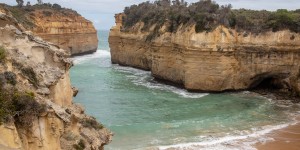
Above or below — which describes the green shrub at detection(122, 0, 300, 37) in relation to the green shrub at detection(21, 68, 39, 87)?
above

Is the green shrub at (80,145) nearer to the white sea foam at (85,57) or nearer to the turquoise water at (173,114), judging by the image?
the turquoise water at (173,114)

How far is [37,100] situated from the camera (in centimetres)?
766

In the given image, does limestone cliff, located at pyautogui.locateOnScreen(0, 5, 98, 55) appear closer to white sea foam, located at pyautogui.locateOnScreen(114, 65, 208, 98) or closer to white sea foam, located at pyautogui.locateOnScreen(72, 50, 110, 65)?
white sea foam, located at pyautogui.locateOnScreen(72, 50, 110, 65)

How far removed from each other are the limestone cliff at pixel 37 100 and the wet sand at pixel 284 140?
986cm

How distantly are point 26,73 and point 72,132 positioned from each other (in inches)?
73.5

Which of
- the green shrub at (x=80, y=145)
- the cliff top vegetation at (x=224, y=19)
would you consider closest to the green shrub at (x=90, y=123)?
the green shrub at (x=80, y=145)

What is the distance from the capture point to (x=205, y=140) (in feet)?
60.2

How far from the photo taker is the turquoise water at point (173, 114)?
61.1 feet

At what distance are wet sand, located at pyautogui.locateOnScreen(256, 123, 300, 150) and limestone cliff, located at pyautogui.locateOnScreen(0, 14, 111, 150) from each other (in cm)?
986

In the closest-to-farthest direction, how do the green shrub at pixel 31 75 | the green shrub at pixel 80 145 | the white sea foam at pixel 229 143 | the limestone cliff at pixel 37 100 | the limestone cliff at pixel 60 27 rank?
the limestone cliff at pixel 37 100 < the green shrub at pixel 31 75 < the green shrub at pixel 80 145 < the white sea foam at pixel 229 143 < the limestone cliff at pixel 60 27

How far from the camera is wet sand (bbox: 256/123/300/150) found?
17.7 metres

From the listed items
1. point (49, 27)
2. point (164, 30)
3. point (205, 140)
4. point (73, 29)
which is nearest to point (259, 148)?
point (205, 140)

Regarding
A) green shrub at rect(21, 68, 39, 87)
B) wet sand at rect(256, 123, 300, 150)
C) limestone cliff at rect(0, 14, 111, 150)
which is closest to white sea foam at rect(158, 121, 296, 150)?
wet sand at rect(256, 123, 300, 150)

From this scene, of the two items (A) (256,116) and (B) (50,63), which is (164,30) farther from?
(B) (50,63)
